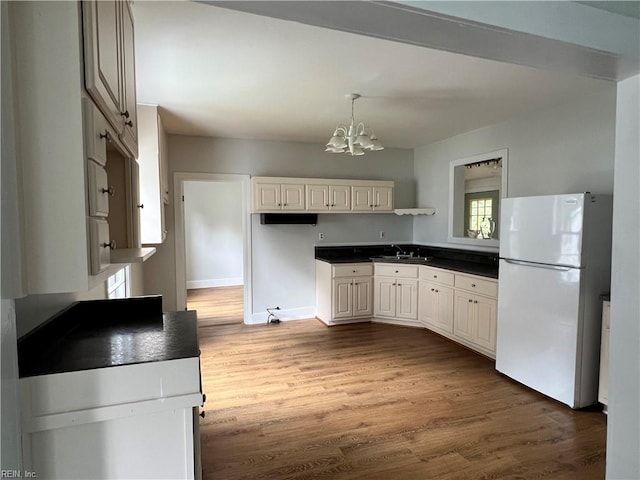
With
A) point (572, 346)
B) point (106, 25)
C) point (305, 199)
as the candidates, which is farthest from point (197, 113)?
point (572, 346)

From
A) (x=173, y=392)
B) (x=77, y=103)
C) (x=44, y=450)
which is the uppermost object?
(x=77, y=103)

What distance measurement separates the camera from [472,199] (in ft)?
15.5

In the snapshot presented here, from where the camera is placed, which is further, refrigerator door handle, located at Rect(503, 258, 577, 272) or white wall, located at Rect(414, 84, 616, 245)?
white wall, located at Rect(414, 84, 616, 245)

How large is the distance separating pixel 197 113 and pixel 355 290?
282 cm

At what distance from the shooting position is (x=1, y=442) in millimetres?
838

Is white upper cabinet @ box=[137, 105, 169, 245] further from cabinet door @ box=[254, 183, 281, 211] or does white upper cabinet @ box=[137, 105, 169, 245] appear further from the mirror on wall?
the mirror on wall

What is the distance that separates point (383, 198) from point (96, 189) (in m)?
4.30

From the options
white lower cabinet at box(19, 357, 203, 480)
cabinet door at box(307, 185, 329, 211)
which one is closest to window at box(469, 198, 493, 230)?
cabinet door at box(307, 185, 329, 211)

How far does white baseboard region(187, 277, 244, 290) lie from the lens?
7348 mm

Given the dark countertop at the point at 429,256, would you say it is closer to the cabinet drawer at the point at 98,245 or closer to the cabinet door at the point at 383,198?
the cabinet door at the point at 383,198

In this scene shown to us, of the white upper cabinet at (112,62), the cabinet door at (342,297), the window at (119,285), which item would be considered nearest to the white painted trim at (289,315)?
the cabinet door at (342,297)

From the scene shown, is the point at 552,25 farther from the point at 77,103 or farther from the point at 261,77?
the point at 261,77

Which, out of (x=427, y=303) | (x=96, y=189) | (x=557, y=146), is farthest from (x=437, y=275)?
(x=96, y=189)

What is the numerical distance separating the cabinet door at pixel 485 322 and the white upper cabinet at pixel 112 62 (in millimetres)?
3328
